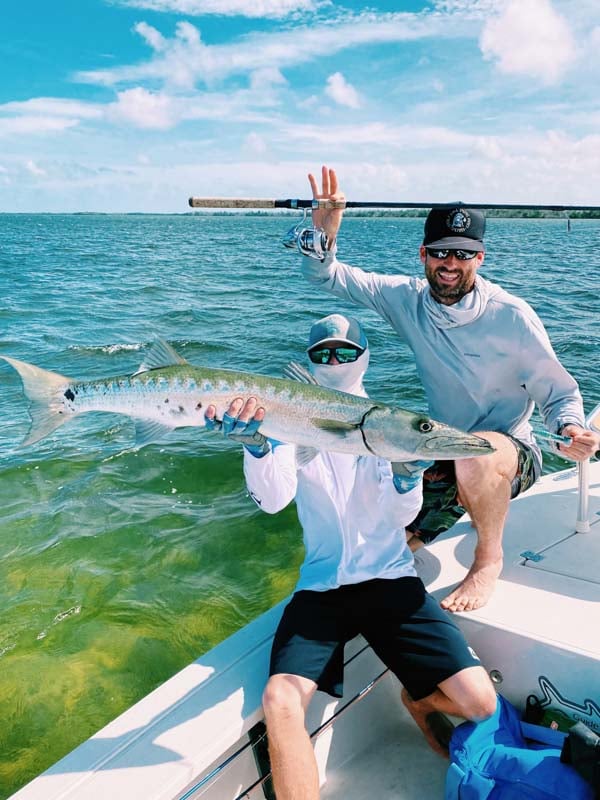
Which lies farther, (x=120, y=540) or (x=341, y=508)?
(x=120, y=540)

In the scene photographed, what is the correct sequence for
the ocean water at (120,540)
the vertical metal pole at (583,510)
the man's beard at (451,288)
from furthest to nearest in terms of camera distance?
the ocean water at (120,540) < the vertical metal pole at (583,510) < the man's beard at (451,288)

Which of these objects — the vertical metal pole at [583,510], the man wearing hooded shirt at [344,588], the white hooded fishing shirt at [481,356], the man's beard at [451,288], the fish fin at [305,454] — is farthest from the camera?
the vertical metal pole at [583,510]

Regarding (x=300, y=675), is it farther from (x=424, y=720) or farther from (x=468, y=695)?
(x=424, y=720)

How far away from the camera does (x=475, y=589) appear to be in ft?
10.4

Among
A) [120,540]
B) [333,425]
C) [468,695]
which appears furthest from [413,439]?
[120,540]

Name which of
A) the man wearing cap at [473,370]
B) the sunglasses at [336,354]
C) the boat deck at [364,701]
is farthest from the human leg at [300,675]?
the sunglasses at [336,354]

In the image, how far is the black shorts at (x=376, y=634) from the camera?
2.67m

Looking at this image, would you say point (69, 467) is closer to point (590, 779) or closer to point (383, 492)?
point (383, 492)

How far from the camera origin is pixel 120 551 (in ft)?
19.6

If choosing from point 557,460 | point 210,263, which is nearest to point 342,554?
point 557,460

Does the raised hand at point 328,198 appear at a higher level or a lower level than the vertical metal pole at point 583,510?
higher

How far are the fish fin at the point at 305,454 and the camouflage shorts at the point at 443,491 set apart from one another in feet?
3.05

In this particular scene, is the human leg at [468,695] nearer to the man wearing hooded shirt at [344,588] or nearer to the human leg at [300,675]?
the man wearing hooded shirt at [344,588]

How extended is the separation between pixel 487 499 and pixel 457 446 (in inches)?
30.3
